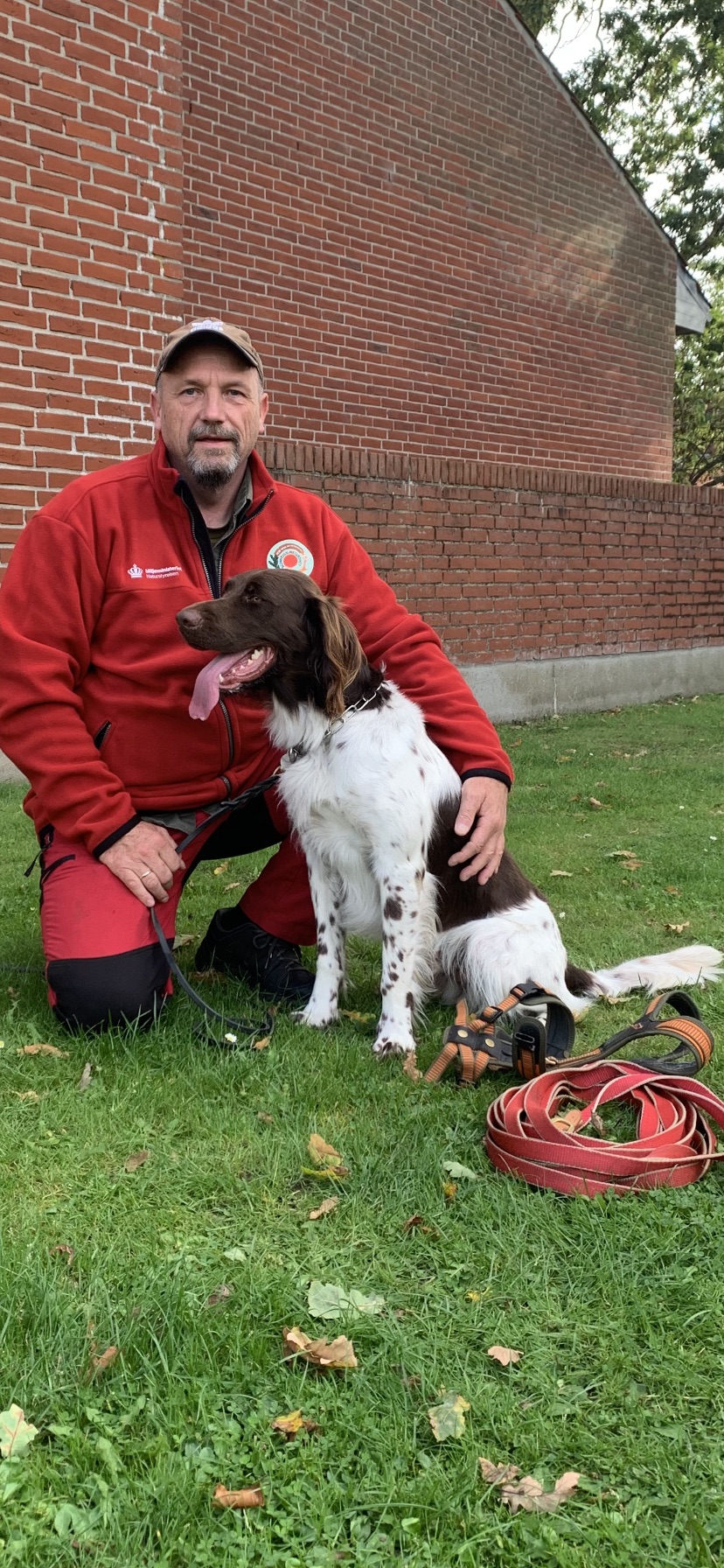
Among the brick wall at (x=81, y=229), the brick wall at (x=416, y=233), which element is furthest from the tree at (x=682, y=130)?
the brick wall at (x=81, y=229)

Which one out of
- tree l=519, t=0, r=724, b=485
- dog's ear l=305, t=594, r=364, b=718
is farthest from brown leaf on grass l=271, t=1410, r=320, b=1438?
tree l=519, t=0, r=724, b=485

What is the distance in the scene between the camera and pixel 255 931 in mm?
3955

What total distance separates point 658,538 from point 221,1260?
10978 mm

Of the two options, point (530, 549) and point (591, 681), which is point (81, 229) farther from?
point (591, 681)

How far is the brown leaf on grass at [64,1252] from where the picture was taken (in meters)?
2.11

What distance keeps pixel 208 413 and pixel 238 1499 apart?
2.87 meters

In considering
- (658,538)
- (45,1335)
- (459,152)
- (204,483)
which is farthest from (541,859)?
(459,152)

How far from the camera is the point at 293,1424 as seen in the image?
1.69 m

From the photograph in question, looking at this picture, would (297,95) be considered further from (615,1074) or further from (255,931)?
(615,1074)

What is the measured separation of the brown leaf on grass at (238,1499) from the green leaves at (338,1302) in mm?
395

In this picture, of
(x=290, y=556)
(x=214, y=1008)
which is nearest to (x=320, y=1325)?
(x=214, y=1008)

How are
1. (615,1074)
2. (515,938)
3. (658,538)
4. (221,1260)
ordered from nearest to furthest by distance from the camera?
1. (221,1260)
2. (615,1074)
3. (515,938)
4. (658,538)

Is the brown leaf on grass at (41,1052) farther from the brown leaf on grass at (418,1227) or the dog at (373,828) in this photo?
the brown leaf on grass at (418,1227)

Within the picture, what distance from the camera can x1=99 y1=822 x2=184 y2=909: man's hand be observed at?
3328 mm
